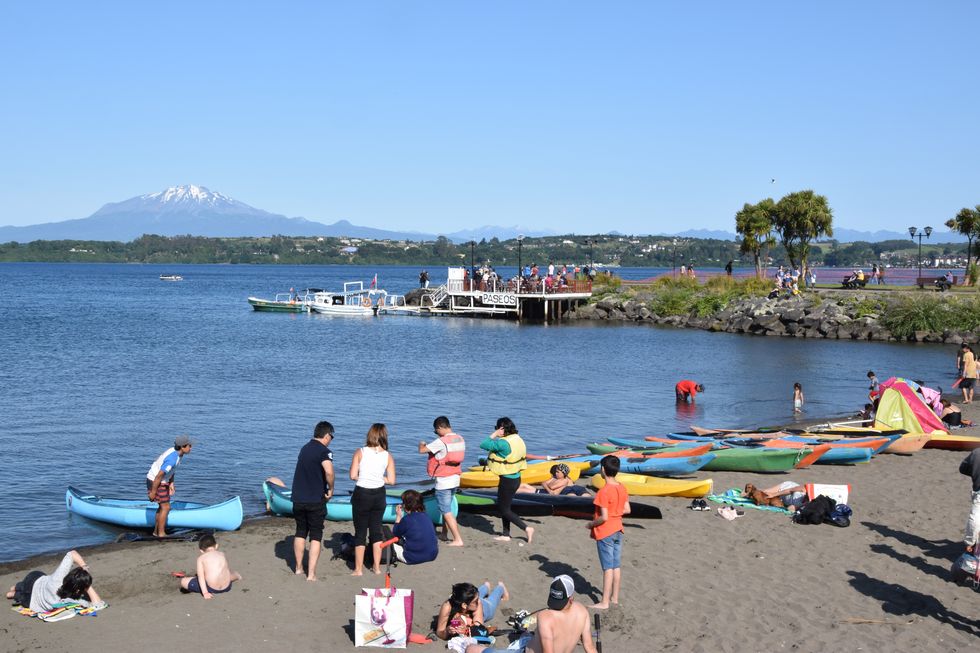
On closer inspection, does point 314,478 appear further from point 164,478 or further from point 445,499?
point 164,478

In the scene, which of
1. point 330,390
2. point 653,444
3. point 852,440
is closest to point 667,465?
point 653,444

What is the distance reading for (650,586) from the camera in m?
11.0

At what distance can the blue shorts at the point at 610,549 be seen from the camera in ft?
32.3

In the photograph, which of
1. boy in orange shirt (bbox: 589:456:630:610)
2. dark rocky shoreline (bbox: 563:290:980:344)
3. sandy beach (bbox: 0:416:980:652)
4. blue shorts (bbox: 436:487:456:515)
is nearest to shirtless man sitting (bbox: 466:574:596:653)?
sandy beach (bbox: 0:416:980:652)

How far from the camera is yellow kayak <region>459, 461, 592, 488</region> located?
1623 cm

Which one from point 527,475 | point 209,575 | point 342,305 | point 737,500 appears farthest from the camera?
point 342,305

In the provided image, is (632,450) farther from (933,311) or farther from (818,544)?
(933,311)

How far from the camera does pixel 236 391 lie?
101 ft

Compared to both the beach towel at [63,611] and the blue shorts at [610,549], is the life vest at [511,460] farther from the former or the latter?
the beach towel at [63,611]

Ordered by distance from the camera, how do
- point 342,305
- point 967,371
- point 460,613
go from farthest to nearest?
point 342,305 → point 967,371 → point 460,613

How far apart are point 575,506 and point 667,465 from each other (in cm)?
363

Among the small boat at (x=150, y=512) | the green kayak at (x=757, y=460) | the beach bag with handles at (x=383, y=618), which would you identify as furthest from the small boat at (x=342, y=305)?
the beach bag with handles at (x=383, y=618)

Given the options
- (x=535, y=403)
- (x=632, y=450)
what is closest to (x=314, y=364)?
(x=535, y=403)

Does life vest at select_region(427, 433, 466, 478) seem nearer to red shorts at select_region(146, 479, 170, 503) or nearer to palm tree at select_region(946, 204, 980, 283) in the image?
red shorts at select_region(146, 479, 170, 503)
